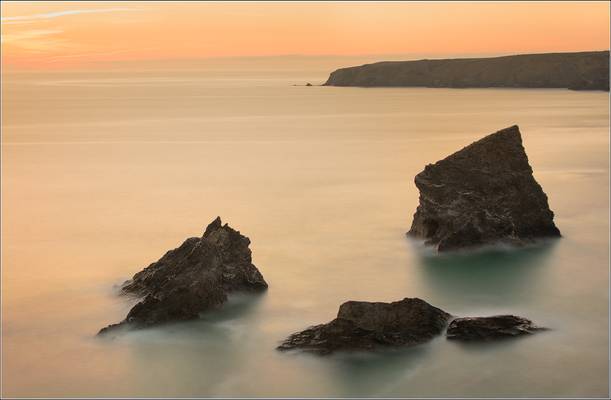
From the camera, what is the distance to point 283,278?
11.8 metres

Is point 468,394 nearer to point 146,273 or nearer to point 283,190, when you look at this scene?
point 146,273

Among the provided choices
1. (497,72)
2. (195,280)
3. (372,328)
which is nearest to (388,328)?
(372,328)

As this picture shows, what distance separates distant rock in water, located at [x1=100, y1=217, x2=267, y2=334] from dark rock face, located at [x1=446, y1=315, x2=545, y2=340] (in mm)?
2760

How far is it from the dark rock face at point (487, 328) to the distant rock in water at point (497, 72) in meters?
69.8

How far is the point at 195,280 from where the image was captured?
9812 millimetres

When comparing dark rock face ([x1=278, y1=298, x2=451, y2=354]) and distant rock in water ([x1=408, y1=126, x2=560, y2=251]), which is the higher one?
distant rock in water ([x1=408, y1=126, x2=560, y2=251])

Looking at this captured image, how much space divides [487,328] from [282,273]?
3765 mm

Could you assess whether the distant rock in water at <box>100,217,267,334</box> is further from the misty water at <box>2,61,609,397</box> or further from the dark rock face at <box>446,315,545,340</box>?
the dark rock face at <box>446,315,545,340</box>

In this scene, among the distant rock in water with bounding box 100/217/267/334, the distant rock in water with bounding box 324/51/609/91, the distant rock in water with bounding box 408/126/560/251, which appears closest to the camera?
the distant rock in water with bounding box 100/217/267/334

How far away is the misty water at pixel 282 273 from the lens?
828cm

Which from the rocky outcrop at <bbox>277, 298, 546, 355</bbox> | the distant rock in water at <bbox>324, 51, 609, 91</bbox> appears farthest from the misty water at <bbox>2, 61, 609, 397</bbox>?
the distant rock in water at <bbox>324, 51, 609, 91</bbox>

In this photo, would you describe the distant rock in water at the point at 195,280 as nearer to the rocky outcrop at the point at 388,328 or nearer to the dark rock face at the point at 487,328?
the rocky outcrop at the point at 388,328

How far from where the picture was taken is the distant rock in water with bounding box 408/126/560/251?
41.4 ft

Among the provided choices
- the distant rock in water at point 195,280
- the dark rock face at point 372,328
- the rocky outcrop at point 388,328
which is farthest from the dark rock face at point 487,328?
the distant rock in water at point 195,280
